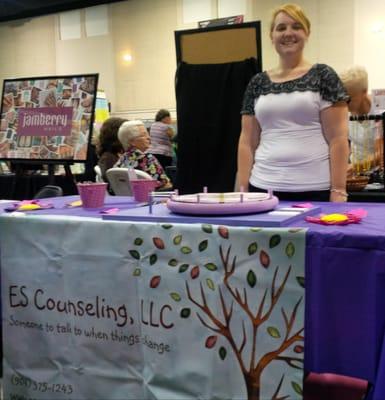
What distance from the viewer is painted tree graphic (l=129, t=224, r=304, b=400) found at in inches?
40.1

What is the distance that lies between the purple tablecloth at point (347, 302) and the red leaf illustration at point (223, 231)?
0.52 ft

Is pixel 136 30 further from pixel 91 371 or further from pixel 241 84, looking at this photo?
pixel 91 371

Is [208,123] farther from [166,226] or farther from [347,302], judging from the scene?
[347,302]

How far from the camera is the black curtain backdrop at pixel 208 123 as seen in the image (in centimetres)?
254

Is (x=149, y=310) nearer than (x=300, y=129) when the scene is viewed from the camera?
Yes

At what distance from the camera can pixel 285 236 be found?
1.01 meters

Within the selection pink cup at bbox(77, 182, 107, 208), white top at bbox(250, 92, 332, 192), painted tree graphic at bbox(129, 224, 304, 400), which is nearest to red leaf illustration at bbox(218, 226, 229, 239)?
painted tree graphic at bbox(129, 224, 304, 400)

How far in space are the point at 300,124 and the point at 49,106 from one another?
158cm

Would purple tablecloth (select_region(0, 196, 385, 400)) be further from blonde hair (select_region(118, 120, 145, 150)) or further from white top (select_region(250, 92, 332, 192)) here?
blonde hair (select_region(118, 120, 145, 150))

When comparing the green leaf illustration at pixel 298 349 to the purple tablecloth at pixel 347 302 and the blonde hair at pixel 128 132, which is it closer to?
the purple tablecloth at pixel 347 302

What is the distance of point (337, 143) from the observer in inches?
66.4

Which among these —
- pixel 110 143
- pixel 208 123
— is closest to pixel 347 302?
pixel 208 123

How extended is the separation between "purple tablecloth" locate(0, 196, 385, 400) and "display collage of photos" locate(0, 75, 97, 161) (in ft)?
6.19

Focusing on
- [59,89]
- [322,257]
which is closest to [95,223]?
[322,257]
